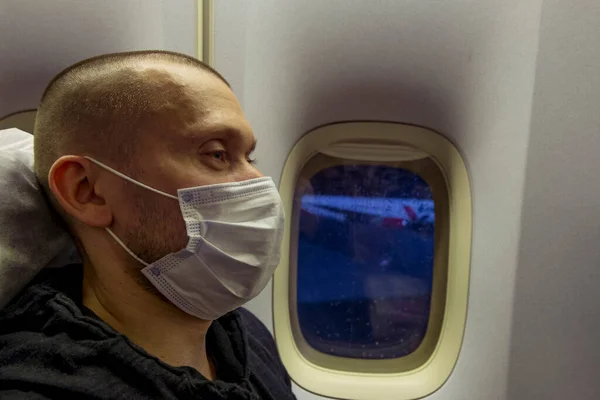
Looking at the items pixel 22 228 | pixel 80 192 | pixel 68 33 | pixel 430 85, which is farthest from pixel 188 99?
pixel 430 85

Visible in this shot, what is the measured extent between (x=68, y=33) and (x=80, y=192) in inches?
27.4

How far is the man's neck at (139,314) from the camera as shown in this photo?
1.03 meters

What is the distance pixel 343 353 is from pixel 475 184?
73 centimetres

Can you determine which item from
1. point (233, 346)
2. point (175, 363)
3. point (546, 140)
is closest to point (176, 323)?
point (175, 363)

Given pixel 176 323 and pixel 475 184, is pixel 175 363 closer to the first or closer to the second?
pixel 176 323

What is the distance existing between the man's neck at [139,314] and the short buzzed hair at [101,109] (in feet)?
0.72

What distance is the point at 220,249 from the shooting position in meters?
1.02

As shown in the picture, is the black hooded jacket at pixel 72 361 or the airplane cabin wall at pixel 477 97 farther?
the airplane cabin wall at pixel 477 97

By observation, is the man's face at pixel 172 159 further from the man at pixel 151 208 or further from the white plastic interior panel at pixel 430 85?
the white plastic interior panel at pixel 430 85

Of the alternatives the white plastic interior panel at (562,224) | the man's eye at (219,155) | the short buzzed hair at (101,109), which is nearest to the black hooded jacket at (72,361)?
the short buzzed hair at (101,109)

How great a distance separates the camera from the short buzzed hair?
3.29ft

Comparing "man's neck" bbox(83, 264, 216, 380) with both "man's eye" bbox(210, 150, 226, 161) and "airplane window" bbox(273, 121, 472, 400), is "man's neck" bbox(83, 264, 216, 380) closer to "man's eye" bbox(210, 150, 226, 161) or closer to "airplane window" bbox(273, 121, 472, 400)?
"man's eye" bbox(210, 150, 226, 161)

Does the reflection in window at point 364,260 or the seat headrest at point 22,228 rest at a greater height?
the seat headrest at point 22,228

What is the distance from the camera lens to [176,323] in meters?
1.06
